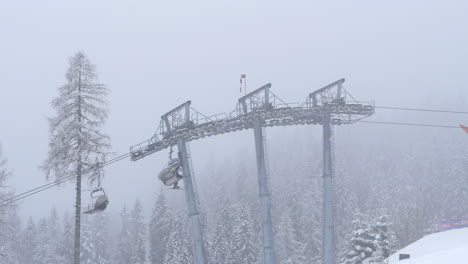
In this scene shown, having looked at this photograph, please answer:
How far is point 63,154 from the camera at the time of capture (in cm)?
2391

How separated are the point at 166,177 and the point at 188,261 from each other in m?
28.3

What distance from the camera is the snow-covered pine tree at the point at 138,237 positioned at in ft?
202

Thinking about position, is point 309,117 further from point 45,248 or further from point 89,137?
point 45,248

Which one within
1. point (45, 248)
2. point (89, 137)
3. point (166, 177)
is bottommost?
point (45, 248)

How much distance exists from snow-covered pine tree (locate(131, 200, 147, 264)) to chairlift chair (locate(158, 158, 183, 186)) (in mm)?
35143

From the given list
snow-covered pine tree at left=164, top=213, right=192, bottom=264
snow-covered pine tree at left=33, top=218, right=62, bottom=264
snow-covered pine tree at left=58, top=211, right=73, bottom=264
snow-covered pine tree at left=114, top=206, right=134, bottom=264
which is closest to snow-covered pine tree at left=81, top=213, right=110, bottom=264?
snow-covered pine tree at left=114, top=206, right=134, bottom=264

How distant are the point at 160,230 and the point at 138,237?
5657 mm

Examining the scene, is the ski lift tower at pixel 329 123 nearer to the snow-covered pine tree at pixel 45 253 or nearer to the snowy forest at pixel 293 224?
the snowy forest at pixel 293 224

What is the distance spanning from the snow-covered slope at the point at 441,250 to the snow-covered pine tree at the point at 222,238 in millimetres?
29523

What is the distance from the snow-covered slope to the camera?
20.6 m

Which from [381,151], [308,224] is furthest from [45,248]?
[381,151]

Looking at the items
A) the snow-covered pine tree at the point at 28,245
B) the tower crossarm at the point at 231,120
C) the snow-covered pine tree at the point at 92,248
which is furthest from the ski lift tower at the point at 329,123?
the snow-covered pine tree at the point at 28,245

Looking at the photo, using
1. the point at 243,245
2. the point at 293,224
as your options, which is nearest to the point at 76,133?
the point at 243,245

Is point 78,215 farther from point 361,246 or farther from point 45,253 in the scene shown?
point 45,253
